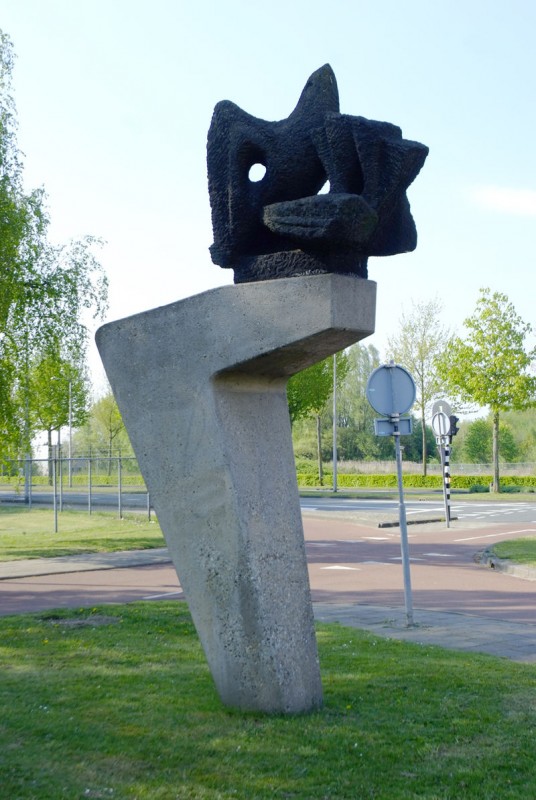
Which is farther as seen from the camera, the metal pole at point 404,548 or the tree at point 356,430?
the tree at point 356,430

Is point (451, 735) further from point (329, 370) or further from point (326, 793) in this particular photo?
point (329, 370)

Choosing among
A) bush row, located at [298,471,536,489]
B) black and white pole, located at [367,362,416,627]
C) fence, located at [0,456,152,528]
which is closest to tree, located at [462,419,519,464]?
bush row, located at [298,471,536,489]

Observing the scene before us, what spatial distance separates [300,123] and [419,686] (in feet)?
13.6

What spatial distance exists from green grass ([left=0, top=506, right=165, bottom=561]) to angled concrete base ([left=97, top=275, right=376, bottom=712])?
13.0 meters

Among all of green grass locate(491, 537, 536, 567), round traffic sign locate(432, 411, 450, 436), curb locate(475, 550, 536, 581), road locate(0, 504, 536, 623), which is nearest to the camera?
road locate(0, 504, 536, 623)

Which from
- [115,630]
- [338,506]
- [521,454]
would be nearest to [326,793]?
[115,630]

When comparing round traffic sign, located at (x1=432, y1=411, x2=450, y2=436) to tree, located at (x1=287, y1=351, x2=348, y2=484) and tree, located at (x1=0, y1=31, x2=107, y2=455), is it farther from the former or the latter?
tree, located at (x1=287, y1=351, x2=348, y2=484)

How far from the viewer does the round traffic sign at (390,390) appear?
35.9ft

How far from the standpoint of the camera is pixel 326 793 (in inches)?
184

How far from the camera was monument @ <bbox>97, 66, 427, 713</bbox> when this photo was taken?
6.00m

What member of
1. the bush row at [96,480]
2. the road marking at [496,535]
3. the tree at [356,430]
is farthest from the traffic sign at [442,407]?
the tree at [356,430]

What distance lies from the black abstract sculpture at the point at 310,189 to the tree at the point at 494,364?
118ft

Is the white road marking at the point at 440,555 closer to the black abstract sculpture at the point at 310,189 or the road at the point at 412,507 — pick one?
the road at the point at 412,507

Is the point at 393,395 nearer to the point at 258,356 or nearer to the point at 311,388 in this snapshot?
the point at 258,356
